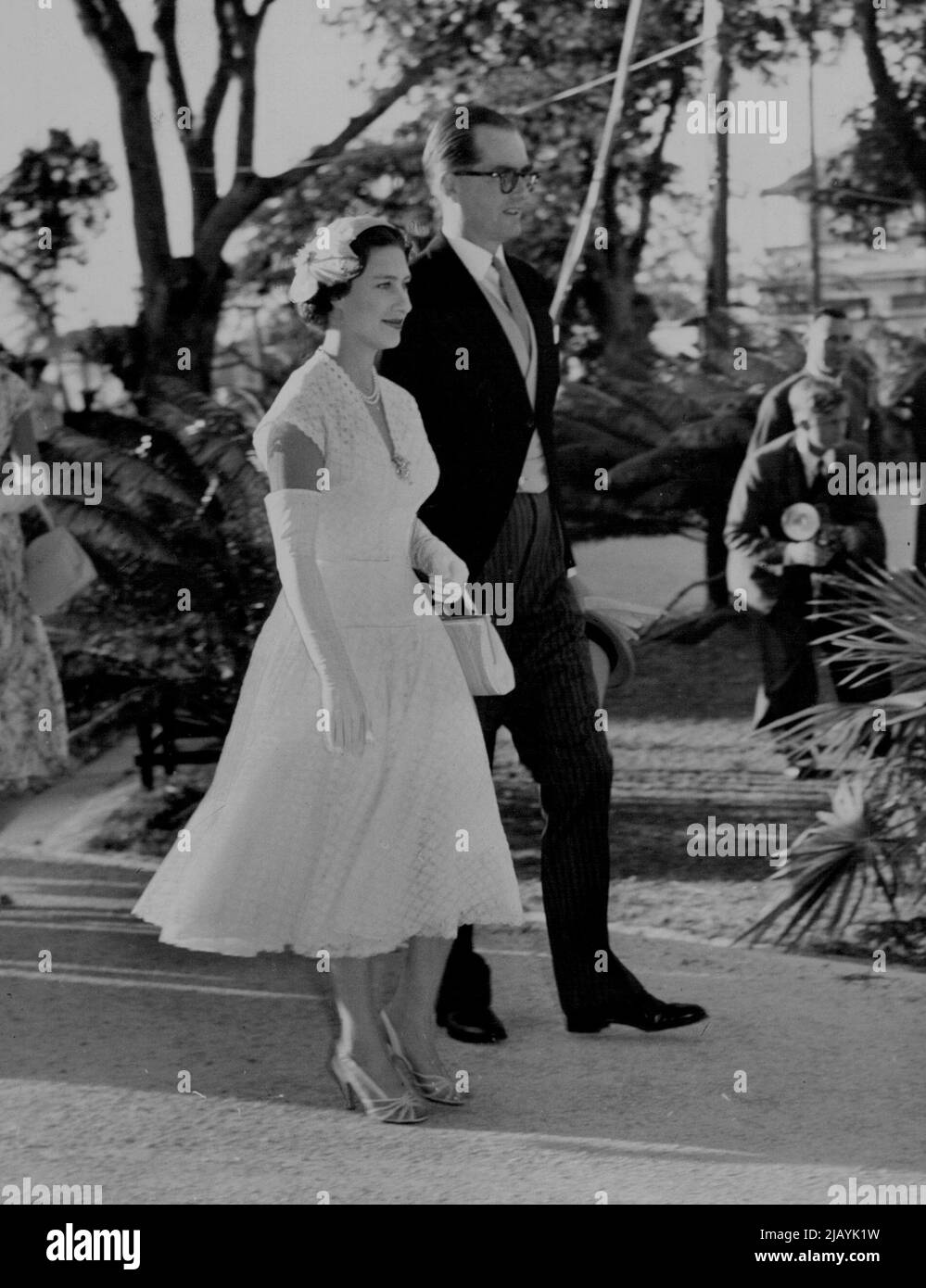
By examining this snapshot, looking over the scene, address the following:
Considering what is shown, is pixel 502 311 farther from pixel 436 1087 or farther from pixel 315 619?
pixel 436 1087

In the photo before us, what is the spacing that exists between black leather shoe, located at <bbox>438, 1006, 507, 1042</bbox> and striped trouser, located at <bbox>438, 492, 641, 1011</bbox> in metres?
0.03

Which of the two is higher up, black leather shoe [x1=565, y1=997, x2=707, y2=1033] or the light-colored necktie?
the light-colored necktie

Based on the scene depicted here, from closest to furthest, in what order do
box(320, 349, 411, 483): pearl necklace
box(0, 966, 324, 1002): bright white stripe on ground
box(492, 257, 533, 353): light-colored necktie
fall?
box(320, 349, 411, 483): pearl necklace
box(492, 257, 533, 353): light-colored necktie
box(0, 966, 324, 1002): bright white stripe on ground

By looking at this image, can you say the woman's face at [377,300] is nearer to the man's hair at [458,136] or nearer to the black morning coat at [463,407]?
the black morning coat at [463,407]

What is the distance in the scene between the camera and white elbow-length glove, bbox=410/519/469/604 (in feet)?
15.1

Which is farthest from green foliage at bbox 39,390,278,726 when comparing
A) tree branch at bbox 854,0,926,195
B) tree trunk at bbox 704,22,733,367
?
tree branch at bbox 854,0,926,195

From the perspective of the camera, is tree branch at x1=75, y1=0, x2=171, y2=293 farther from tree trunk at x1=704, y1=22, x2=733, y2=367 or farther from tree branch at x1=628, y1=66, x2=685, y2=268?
tree trunk at x1=704, y1=22, x2=733, y2=367

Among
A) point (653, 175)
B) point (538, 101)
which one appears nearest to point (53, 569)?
point (538, 101)

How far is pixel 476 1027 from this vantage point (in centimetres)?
502

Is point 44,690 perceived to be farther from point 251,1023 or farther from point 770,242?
point 770,242

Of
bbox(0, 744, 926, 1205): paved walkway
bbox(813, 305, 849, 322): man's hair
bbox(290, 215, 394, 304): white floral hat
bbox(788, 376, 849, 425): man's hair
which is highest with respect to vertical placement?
bbox(290, 215, 394, 304): white floral hat

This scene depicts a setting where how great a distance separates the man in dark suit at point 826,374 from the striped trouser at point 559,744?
1.14 m

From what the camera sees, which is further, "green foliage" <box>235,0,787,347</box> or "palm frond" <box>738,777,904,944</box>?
"green foliage" <box>235,0,787,347</box>

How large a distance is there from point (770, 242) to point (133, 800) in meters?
2.33
